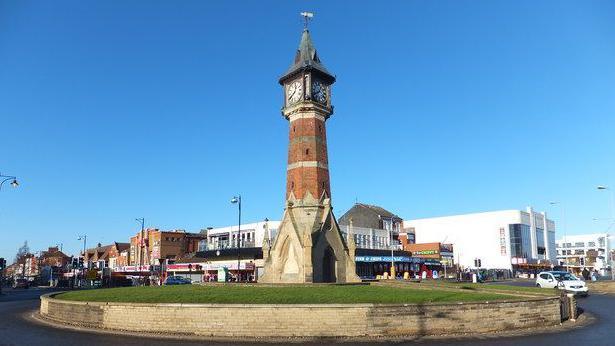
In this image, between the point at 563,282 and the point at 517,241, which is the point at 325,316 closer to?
the point at 563,282

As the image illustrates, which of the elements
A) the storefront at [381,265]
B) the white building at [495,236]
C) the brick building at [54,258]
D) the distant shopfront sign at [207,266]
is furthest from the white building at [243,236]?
the brick building at [54,258]

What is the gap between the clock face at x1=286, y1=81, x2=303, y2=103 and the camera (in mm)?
36169

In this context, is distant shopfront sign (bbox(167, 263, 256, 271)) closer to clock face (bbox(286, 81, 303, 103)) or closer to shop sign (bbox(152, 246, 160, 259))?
shop sign (bbox(152, 246, 160, 259))

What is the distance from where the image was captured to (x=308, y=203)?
34.0 meters

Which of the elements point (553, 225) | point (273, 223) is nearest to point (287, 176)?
point (273, 223)

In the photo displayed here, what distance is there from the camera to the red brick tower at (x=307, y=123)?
114 ft

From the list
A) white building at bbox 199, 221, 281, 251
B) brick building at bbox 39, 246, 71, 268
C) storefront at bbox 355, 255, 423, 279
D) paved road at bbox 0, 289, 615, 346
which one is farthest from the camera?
brick building at bbox 39, 246, 71, 268

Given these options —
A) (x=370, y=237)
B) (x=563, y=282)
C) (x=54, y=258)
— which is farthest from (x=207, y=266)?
(x=54, y=258)

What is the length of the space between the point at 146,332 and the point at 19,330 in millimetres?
5333

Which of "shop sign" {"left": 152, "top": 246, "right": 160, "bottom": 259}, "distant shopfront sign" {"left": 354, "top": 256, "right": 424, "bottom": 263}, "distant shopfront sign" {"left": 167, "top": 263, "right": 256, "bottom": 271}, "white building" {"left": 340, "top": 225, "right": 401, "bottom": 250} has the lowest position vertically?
"distant shopfront sign" {"left": 167, "top": 263, "right": 256, "bottom": 271}

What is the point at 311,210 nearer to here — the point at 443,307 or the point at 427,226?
the point at 443,307

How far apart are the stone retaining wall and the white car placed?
17742 millimetres

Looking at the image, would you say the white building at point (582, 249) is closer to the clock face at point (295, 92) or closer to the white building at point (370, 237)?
the white building at point (370, 237)

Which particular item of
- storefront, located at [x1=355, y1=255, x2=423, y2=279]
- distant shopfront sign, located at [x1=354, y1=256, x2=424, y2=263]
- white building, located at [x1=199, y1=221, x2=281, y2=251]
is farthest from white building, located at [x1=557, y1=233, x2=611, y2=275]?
white building, located at [x1=199, y1=221, x2=281, y2=251]
